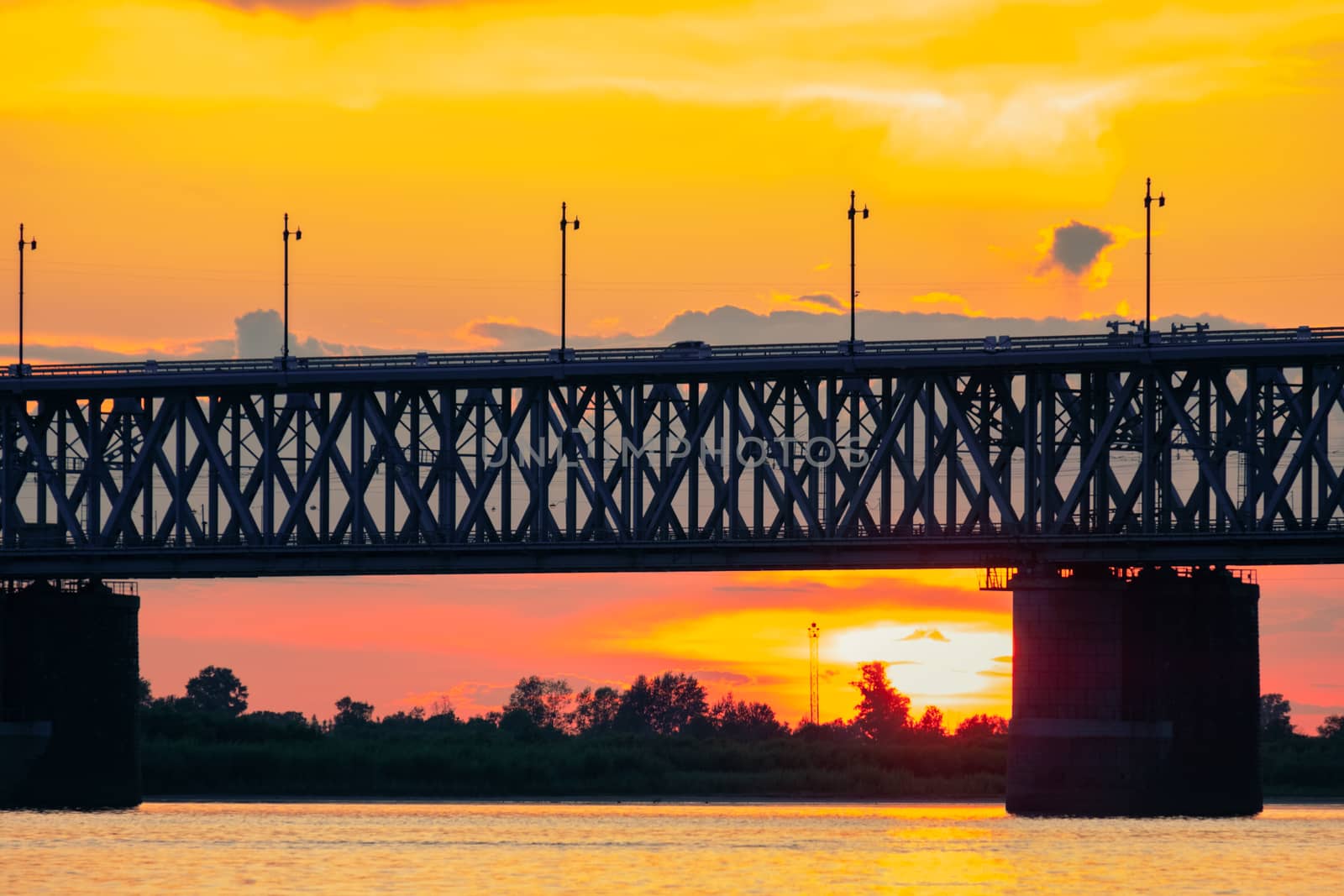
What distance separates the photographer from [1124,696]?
11450 cm

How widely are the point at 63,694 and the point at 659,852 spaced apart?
40285 millimetres

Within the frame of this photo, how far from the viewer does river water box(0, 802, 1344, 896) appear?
8594 cm

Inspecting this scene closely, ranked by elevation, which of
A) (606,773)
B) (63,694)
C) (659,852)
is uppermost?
(63,694)

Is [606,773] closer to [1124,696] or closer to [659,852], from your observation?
[1124,696]

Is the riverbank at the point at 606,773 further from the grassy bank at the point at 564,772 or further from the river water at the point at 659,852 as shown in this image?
the river water at the point at 659,852

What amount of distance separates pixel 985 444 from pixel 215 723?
61794 mm

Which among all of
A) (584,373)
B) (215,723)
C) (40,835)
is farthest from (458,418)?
(215,723)

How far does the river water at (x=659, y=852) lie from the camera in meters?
85.9

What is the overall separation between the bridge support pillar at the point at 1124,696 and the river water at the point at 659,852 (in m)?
2.22

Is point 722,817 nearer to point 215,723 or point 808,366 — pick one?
point 808,366

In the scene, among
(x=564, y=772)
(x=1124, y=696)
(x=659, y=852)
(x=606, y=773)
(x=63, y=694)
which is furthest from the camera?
(x=564, y=772)

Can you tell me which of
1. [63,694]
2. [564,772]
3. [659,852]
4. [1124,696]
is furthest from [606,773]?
[659,852]

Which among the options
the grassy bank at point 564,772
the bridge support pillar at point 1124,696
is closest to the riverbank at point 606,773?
the grassy bank at point 564,772

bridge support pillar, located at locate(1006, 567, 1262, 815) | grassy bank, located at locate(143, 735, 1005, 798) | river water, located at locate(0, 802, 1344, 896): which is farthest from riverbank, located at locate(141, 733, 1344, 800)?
bridge support pillar, located at locate(1006, 567, 1262, 815)
